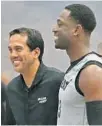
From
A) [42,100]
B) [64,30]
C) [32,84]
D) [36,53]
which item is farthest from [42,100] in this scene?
[64,30]

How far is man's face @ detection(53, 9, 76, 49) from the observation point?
149cm

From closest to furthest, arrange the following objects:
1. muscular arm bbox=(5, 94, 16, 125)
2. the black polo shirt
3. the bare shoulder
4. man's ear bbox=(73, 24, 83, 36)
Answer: the bare shoulder < man's ear bbox=(73, 24, 83, 36) < the black polo shirt < muscular arm bbox=(5, 94, 16, 125)

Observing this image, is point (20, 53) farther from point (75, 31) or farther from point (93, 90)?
point (93, 90)

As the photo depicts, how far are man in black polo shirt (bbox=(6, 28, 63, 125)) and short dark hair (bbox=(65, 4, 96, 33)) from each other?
0.33 m

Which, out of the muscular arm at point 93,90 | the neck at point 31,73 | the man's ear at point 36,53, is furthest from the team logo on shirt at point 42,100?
the muscular arm at point 93,90

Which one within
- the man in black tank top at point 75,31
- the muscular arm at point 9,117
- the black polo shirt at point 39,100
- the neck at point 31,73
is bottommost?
the muscular arm at point 9,117

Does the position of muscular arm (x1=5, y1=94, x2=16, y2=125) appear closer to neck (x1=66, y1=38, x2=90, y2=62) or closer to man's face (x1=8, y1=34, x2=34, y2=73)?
man's face (x1=8, y1=34, x2=34, y2=73)

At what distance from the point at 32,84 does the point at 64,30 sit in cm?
38

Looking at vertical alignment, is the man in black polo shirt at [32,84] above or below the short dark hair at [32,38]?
below

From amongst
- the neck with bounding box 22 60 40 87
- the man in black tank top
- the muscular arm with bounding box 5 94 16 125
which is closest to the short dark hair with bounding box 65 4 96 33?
the man in black tank top

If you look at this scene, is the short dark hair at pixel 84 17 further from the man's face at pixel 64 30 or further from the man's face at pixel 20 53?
the man's face at pixel 20 53

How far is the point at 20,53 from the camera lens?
65.8 inches

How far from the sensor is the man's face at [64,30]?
4.90ft

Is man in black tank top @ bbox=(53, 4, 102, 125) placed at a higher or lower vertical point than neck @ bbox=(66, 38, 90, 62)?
higher
